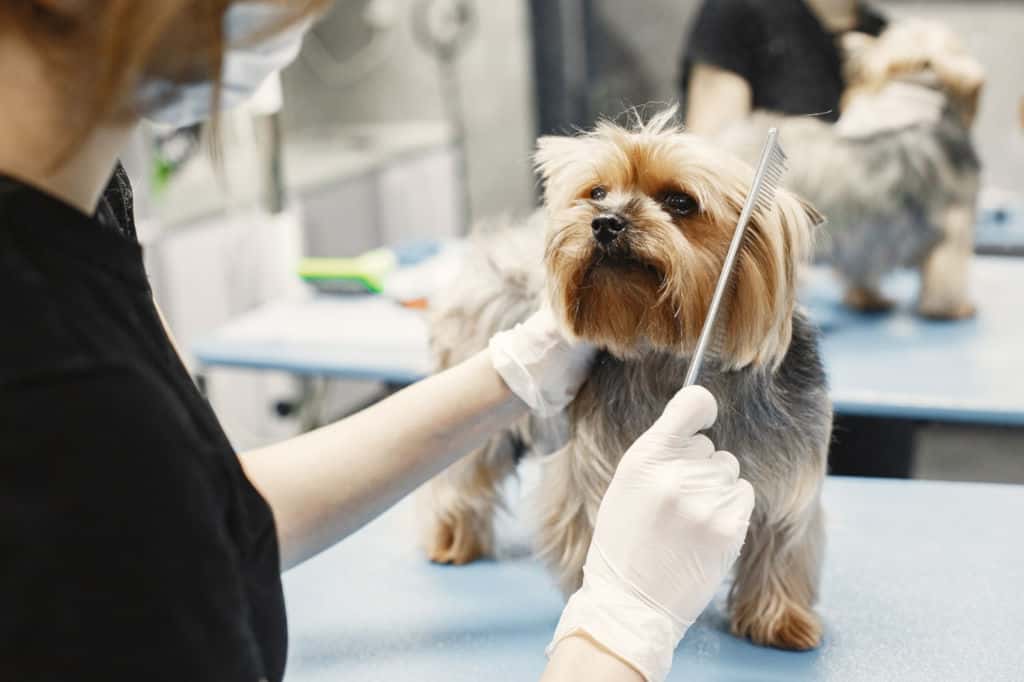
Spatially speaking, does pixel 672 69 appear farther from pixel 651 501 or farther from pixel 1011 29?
pixel 651 501

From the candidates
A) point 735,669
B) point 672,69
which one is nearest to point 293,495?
point 735,669

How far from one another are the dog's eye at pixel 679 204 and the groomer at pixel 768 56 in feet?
3.71

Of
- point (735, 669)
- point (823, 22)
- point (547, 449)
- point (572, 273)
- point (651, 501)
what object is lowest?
point (735, 669)

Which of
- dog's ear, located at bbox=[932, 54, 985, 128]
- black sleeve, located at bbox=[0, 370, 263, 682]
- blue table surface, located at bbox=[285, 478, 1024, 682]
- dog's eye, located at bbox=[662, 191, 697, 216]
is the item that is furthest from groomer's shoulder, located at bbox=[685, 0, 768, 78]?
black sleeve, located at bbox=[0, 370, 263, 682]

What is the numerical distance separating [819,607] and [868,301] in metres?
1.08

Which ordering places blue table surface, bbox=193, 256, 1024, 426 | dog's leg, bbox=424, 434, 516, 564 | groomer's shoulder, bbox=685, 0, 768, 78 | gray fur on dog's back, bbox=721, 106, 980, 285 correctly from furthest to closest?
1. groomer's shoulder, bbox=685, 0, 768, 78
2. gray fur on dog's back, bbox=721, 106, 980, 285
3. blue table surface, bbox=193, 256, 1024, 426
4. dog's leg, bbox=424, 434, 516, 564

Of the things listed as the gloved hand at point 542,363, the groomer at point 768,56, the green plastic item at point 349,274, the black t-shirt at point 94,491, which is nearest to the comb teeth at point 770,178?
the gloved hand at point 542,363

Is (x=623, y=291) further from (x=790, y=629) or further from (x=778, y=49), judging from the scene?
(x=778, y=49)

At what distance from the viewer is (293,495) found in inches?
35.1

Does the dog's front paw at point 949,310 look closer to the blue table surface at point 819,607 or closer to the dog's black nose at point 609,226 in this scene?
the blue table surface at point 819,607

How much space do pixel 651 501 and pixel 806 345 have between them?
0.26 metres

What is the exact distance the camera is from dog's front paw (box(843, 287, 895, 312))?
197 cm

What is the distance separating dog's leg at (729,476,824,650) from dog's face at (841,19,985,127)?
116cm

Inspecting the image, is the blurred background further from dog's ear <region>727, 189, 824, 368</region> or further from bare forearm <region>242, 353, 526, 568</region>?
dog's ear <region>727, 189, 824, 368</region>
